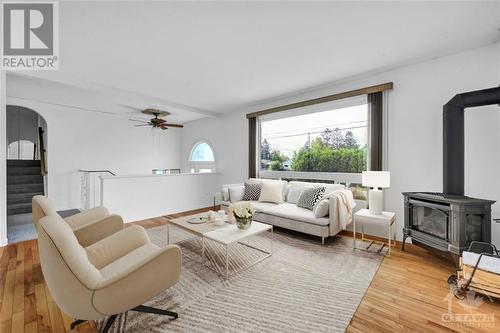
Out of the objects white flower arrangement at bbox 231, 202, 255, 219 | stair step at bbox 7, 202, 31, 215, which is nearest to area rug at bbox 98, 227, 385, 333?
white flower arrangement at bbox 231, 202, 255, 219

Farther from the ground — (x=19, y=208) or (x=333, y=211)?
(x=333, y=211)

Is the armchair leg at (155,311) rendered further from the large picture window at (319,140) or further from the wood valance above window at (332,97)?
the wood valance above window at (332,97)

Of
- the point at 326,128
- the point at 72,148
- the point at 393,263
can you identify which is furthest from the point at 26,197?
the point at 393,263

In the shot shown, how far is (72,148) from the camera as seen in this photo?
5.45 metres

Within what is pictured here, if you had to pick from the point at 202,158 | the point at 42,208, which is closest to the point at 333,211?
the point at 42,208

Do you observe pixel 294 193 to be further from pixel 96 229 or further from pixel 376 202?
pixel 96 229

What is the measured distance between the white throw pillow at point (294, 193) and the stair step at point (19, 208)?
18.8ft

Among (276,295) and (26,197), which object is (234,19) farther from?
(26,197)

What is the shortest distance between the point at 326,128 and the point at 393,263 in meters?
2.45

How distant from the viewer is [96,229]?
235 cm

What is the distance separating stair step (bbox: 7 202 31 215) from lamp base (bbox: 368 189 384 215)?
22.6ft

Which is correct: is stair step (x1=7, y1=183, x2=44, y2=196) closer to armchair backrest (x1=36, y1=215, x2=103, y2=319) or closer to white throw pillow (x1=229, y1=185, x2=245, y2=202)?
white throw pillow (x1=229, y1=185, x2=245, y2=202)

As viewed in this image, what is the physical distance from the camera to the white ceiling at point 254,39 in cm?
202

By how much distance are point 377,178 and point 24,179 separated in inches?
299
